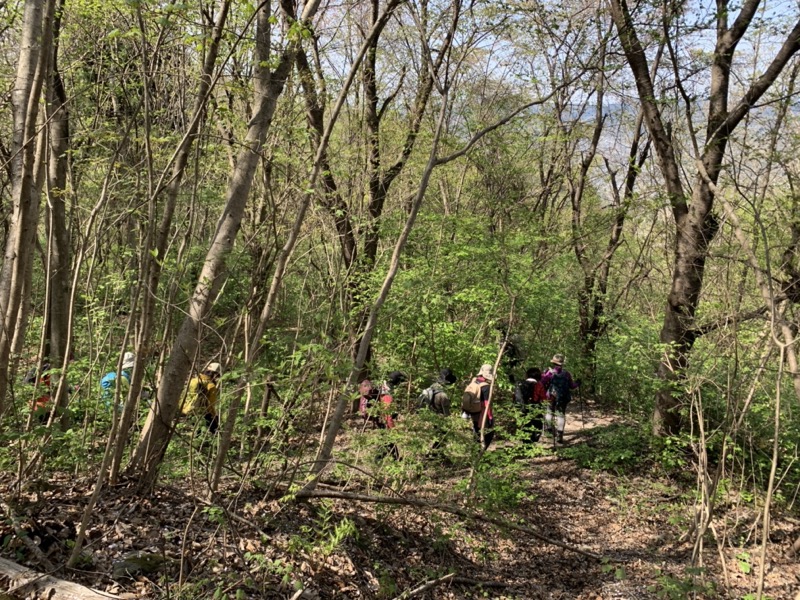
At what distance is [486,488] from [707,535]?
10.2ft

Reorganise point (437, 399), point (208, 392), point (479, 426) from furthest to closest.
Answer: point (479, 426) → point (437, 399) → point (208, 392)

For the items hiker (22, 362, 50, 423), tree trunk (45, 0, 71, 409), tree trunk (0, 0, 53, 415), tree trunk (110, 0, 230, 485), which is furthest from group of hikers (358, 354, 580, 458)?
tree trunk (45, 0, 71, 409)

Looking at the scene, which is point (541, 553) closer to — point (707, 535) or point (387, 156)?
point (707, 535)

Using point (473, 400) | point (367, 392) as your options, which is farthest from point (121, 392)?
point (473, 400)

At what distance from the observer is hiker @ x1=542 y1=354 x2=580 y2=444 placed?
345 inches

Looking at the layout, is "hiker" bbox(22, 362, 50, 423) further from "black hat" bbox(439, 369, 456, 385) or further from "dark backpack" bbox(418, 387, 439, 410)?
"black hat" bbox(439, 369, 456, 385)

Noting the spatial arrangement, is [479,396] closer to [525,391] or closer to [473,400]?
[473,400]

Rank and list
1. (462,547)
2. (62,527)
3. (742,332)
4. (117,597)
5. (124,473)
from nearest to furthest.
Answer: (117,597), (62,527), (124,473), (462,547), (742,332)

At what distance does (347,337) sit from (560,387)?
4.84 m

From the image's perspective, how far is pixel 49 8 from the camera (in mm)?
3422

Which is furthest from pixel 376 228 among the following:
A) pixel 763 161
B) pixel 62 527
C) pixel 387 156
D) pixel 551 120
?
pixel 62 527

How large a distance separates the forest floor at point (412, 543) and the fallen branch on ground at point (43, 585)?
0.81 ft

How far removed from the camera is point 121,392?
4828 millimetres

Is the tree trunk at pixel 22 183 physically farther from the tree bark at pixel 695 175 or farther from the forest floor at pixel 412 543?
the tree bark at pixel 695 175
